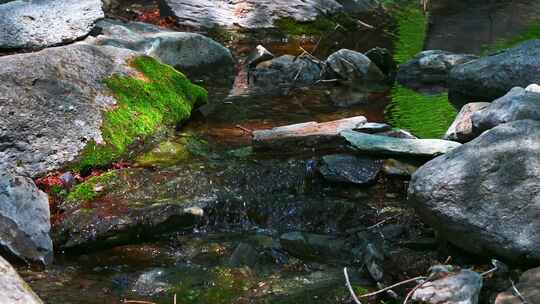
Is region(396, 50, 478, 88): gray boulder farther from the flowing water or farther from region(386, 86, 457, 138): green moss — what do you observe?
the flowing water

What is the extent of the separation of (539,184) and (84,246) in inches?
156

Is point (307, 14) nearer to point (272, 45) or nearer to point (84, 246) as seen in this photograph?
point (272, 45)

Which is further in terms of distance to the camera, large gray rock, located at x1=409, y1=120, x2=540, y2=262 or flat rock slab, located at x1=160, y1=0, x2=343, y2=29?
flat rock slab, located at x1=160, y1=0, x2=343, y2=29

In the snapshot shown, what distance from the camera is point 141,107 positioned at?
8.42 metres

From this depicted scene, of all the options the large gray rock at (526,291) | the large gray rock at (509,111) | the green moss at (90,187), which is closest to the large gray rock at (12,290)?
the green moss at (90,187)

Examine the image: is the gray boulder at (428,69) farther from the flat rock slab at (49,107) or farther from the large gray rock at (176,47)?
the flat rock slab at (49,107)

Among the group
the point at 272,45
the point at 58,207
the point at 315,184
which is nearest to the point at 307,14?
the point at 272,45

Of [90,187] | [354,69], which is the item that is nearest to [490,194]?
[90,187]

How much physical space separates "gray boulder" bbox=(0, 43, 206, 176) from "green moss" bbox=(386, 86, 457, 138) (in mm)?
3930

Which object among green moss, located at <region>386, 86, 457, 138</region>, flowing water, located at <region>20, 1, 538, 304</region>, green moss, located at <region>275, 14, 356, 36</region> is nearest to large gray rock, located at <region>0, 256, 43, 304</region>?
flowing water, located at <region>20, 1, 538, 304</region>

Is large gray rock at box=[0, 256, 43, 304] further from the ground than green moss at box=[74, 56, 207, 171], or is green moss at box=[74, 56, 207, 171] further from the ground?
large gray rock at box=[0, 256, 43, 304]

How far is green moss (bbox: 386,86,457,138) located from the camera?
30.3 feet

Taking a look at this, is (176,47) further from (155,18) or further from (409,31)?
(409,31)

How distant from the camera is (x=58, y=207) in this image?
6672 millimetres
